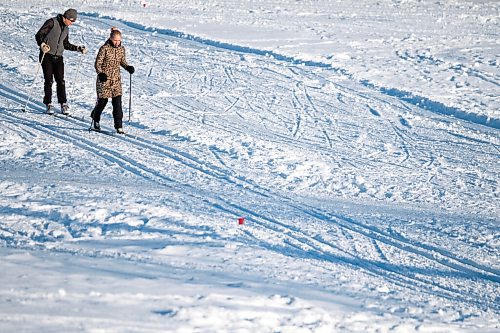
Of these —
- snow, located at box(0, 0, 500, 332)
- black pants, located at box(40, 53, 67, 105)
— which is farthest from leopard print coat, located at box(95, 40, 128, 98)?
black pants, located at box(40, 53, 67, 105)

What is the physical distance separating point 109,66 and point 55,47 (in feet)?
4.79

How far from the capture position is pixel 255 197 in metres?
7.88

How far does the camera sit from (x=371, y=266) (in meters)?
6.23

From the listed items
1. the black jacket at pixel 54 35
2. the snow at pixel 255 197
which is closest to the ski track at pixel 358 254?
the snow at pixel 255 197

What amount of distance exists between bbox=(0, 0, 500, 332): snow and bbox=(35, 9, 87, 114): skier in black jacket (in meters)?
0.42

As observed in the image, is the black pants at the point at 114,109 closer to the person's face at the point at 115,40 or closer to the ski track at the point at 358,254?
the person's face at the point at 115,40

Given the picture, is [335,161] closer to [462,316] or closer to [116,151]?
[116,151]

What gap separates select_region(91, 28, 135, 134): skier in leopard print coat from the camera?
9.62 meters

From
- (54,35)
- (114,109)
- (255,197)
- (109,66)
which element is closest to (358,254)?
(255,197)

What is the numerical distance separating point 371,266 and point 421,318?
1084 mm

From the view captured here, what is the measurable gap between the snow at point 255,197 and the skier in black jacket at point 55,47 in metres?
0.42

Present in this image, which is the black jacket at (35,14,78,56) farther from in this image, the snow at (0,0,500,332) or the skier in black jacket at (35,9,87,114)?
the snow at (0,0,500,332)

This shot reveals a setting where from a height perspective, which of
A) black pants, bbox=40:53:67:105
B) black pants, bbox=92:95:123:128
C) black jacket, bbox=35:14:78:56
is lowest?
black pants, bbox=92:95:123:128

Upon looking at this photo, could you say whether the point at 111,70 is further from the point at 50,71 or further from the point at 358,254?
the point at 358,254
